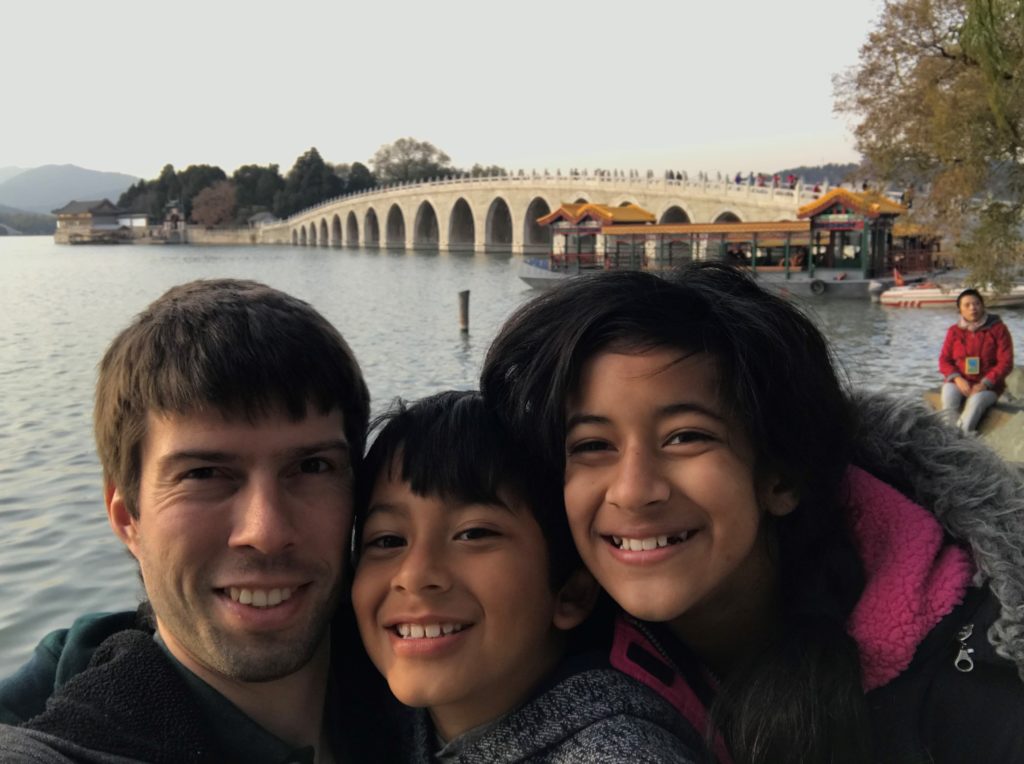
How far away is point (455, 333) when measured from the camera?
17.6 metres

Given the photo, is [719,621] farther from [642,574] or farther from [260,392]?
[260,392]

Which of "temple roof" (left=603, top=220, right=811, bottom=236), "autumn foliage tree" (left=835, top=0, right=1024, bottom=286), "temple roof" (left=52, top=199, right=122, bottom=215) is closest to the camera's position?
"autumn foliage tree" (left=835, top=0, right=1024, bottom=286)

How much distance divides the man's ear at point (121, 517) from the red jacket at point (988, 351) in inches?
301

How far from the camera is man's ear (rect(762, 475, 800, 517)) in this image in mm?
1436

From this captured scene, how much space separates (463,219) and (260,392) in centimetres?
6085

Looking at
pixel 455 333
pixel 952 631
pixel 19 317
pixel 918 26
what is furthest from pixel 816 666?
pixel 19 317

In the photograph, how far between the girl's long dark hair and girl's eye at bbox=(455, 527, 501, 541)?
0.14m

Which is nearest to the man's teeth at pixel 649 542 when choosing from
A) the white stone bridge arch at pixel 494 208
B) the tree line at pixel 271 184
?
the white stone bridge arch at pixel 494 208

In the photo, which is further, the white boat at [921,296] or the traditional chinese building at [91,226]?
the traditional chinese building at [91,226]

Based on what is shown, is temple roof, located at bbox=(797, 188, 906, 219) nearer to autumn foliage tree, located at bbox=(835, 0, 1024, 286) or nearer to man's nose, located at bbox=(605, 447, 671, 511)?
autumn foliage tree, located at bbox=(835, 0, 1024, 286)

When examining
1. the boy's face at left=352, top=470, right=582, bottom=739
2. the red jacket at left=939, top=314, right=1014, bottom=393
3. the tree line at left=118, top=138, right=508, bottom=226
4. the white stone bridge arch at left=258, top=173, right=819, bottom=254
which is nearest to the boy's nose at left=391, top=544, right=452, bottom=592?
the boy's face at left=352, top=470, right=582, bottom=739

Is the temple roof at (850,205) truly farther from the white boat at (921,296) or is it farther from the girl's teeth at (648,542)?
the girl's teeth at (648,542)

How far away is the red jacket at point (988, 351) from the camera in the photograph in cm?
759

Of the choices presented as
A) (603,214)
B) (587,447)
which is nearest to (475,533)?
(587,447)
